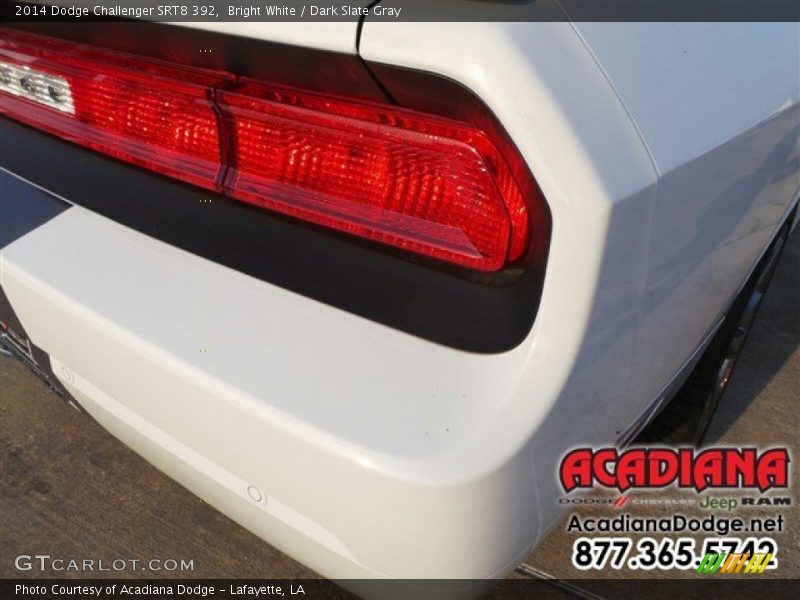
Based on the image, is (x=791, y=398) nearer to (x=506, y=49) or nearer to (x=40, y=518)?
(x=506, y=49)

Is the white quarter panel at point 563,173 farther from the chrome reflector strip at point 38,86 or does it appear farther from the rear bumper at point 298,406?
the chrome reflector strip at point 38,86

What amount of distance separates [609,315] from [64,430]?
194cm

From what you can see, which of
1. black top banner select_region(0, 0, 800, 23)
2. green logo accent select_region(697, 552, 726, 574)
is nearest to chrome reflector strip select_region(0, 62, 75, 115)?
black top banner select_region(0, 0, 800, 23)

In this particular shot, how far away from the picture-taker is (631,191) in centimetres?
100

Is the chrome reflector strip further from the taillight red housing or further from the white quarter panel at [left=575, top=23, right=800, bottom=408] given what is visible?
the white quarter panel at [left=575, top=23, right=800, bottom=408]

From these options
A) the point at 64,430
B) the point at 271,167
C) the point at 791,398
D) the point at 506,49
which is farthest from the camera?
the point at 791,398

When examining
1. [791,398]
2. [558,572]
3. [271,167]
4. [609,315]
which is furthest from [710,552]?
[271,167]

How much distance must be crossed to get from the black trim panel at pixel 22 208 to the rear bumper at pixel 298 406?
0.36ft

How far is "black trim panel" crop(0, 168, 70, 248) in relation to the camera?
1557 mm

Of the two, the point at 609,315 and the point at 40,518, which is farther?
the point at 40,518

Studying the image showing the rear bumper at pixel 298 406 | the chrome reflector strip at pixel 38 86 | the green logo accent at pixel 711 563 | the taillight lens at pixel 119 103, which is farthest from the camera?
the green logo accent at pixel 711 563

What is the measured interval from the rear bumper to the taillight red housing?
14 cm

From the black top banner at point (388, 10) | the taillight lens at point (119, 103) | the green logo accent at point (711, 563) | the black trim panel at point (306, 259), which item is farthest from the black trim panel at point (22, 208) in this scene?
the green logo accent at point (711, 563)

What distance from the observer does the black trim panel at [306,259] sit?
1.09 m
